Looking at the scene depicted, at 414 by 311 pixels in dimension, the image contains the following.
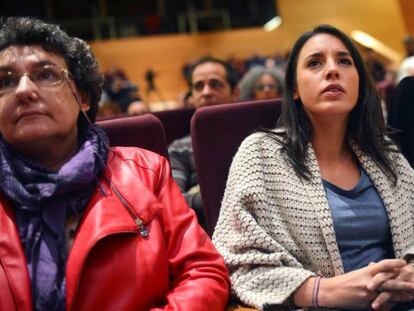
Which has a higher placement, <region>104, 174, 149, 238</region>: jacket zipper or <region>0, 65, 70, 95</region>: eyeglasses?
<region>0, 65, 70, 95</region>: eyeglasses

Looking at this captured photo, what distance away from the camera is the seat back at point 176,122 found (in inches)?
65.4

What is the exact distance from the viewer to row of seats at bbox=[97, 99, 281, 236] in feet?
3.54

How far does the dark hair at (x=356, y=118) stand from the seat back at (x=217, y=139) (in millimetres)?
84

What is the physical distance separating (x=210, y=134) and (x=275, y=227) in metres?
0.31

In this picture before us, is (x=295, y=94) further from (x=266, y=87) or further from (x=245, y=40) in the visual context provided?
(x=245, y=40)

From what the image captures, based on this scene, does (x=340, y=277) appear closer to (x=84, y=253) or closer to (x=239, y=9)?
(x=84, y=253)

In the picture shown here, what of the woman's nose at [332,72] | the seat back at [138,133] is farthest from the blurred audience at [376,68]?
the seat back at [138,133]

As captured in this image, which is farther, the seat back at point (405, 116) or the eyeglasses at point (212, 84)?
the eyeglasses at point (212, 84)

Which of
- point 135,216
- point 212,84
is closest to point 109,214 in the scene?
point 135,216

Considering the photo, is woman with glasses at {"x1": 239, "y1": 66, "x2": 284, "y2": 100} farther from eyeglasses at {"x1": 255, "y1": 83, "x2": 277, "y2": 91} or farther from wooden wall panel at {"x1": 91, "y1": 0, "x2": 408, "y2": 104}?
wooden wall panel at {"x1": 91, "y1": 0, "x2": 408, "y2": 104}

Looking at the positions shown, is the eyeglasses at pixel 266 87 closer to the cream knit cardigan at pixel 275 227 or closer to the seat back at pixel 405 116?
the seat back at pixel 405 116

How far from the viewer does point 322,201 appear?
968 mm

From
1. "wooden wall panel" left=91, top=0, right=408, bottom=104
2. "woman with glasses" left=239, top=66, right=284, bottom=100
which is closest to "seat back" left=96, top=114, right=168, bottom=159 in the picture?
"woman with glasses" left=239, top=66, right=284, bottom=100

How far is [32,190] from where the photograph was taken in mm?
798
